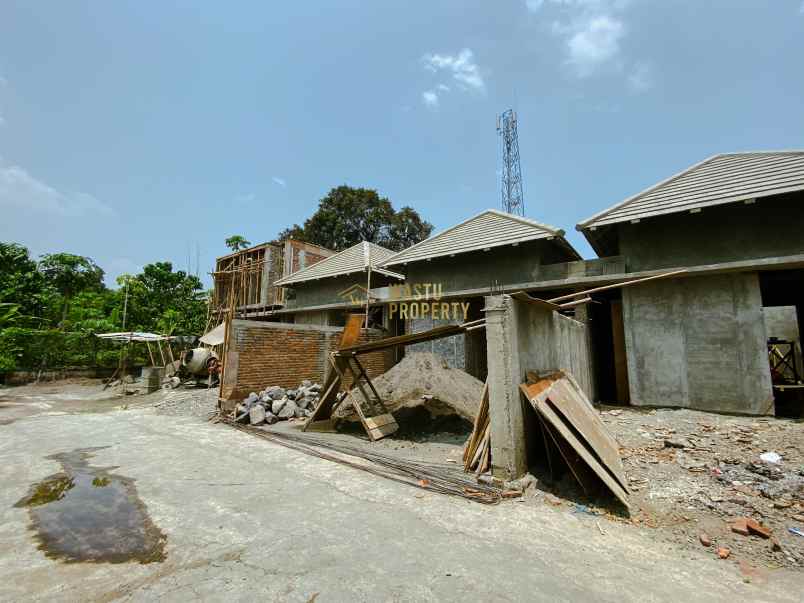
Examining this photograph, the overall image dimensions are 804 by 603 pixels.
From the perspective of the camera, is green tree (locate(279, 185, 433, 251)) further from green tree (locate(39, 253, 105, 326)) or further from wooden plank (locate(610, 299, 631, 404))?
wooden plank (locate(610, 299, 631, 404))

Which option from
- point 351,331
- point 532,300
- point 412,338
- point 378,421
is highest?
point 532,300

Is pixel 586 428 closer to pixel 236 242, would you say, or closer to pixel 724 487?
pixel 724 487

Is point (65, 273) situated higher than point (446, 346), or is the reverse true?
point (65, 273)

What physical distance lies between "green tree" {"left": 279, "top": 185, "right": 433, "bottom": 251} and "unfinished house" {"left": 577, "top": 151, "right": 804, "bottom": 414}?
23.6 m

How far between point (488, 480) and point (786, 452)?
4047 mm

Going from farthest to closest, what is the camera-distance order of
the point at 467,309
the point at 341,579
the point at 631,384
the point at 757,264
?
the point at 467,309, the point at 631,384, the point at 757,264, the point at 341,579

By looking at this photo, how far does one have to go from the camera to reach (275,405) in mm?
8938

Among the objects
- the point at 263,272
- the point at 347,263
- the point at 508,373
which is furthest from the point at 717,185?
the point at 263,272

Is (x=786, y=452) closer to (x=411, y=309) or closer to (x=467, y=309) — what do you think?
(x=467, y=309)

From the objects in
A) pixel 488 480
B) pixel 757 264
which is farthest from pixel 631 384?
pixel 488 480

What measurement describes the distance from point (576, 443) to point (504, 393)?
35.1 inches

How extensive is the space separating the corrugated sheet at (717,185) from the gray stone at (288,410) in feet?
29.9

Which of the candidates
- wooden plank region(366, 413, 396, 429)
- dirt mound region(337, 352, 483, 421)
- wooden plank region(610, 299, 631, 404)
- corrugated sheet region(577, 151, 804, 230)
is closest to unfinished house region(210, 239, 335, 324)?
dirt mound region(337, 352, 483, 421)

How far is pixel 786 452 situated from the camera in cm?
489
